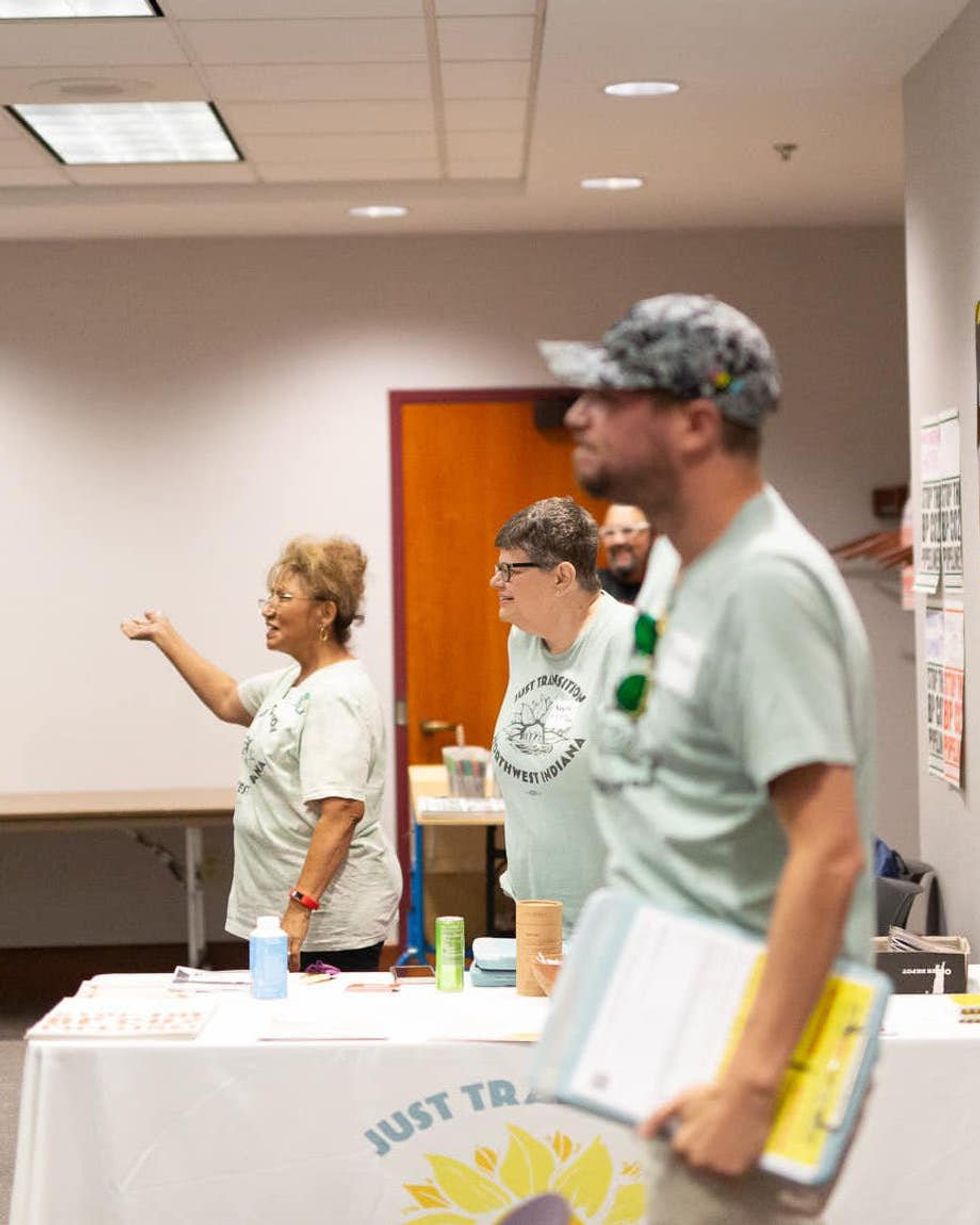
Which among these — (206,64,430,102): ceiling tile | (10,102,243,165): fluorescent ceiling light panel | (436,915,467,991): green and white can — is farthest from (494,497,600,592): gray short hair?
(10,102,243,165): fluorescent ceiling light panel

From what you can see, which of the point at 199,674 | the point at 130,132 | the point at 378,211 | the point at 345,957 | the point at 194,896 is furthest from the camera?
the point at 378,211

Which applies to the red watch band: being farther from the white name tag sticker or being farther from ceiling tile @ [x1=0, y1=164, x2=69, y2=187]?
ceiling tile @ [x1=0, y1=164, x2=69, y2=187]

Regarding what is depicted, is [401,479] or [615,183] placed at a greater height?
[615,183]

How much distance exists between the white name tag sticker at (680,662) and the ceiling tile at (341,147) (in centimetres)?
408

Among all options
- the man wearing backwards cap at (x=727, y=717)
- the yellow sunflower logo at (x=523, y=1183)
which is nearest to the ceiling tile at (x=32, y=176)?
the yellow sunflower logo at (x=523, y=1183)

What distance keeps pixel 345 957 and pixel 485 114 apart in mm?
2746

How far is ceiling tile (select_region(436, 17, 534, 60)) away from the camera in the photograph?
165 inches

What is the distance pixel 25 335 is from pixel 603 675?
4.72 metres

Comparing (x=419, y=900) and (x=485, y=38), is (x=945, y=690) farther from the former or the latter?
(x=419, y=900)

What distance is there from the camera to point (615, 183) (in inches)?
235

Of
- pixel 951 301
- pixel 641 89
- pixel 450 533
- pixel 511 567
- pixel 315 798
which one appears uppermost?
pixel 641 89

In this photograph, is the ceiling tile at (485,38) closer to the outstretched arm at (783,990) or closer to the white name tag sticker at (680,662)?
the white name tag sticker at (680,662)

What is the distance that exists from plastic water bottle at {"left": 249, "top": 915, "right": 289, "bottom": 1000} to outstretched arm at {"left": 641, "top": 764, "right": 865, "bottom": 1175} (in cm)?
166

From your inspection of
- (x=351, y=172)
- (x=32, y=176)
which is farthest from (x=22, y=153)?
(x=351, y=172)
